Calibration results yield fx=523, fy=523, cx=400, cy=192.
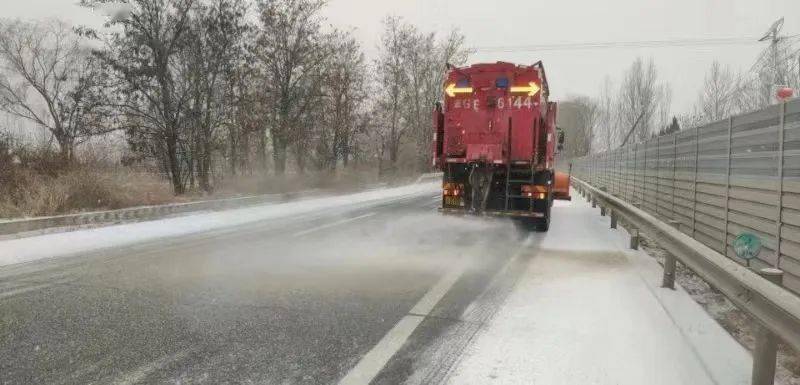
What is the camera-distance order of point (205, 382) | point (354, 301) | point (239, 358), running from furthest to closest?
point (354, 301)
point (239, 358)
point (205, 382)

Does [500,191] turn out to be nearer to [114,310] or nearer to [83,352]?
[114,310]

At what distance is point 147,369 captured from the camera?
11.5 feet

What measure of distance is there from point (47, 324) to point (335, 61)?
2751 cm

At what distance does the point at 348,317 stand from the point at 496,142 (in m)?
7.44

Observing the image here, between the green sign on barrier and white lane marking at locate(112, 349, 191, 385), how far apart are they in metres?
4.62

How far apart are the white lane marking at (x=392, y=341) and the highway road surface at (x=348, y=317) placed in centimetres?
2

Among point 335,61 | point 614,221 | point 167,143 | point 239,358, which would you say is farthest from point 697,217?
point 335,61

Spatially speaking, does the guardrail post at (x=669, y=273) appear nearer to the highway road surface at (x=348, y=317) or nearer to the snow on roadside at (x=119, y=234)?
the highway road surface at (x=348, y=317)

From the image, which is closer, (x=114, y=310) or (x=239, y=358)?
(x=239, y=358)

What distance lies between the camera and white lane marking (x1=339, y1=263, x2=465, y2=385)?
3.43 m

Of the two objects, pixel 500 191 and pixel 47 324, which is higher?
pixel 500 191

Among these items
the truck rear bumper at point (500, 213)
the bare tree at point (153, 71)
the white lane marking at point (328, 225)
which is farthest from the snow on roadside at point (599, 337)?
the bare tree at point (153, 71)

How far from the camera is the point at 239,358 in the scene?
3.73 metres

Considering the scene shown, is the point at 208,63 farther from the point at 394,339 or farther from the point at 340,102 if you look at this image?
the point at 394,339
